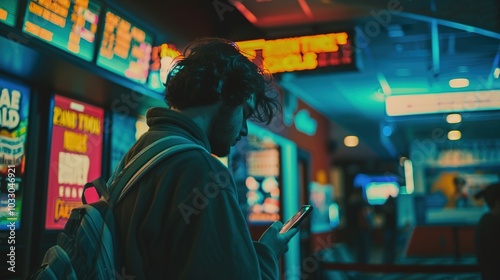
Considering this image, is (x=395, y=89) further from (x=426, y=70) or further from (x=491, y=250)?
(x=491, y=250)

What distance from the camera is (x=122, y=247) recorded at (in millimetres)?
1084

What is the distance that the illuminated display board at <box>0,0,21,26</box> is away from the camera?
9.74ft

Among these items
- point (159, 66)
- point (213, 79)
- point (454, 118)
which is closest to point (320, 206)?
point (454, 118)

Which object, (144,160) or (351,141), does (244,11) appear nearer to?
(144,160)

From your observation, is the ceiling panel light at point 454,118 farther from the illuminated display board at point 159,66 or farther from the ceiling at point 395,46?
the illuminated display board at point 159,66

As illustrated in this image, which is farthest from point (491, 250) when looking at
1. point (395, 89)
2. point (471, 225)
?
point (471, 225)

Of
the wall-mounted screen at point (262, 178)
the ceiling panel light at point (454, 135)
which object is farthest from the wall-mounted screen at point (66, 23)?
the ceiling panel light at point (454, 135)

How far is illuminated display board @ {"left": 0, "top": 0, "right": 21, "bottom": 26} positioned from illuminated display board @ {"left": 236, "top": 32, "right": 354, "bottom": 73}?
2446mm

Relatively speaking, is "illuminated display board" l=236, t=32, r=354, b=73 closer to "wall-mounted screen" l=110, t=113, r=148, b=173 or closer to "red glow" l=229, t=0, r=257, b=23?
"red glow" l=229, t=0, r=257, b=23

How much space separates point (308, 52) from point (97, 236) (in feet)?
14.4

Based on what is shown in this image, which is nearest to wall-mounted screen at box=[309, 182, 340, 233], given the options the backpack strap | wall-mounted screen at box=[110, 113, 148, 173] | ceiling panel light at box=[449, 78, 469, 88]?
ceiling panel light at box=[449, 78, 469, 88]

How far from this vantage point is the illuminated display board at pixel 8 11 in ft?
9.74

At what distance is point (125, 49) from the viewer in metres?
4.23

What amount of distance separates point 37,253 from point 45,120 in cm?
103
